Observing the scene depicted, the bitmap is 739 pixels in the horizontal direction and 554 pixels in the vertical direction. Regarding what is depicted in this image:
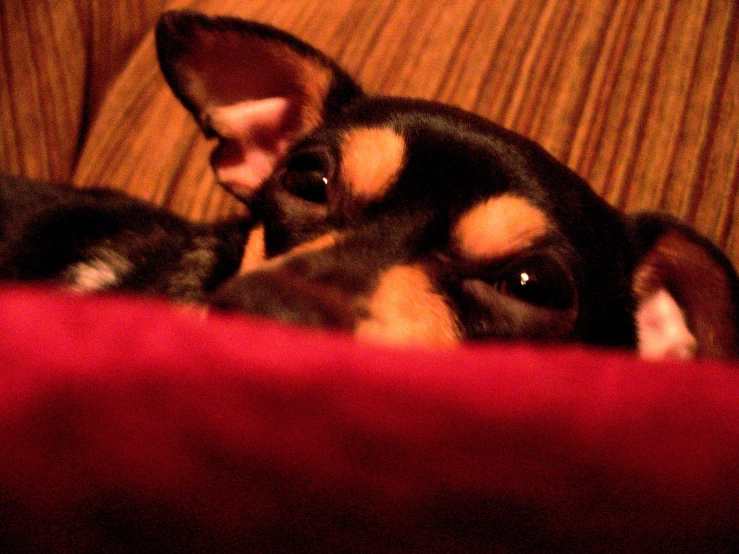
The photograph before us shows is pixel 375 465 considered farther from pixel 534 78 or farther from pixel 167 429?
pixel 534 78

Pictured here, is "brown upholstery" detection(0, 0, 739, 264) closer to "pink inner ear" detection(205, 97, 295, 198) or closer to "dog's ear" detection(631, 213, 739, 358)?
"dog's ear" detection(631, 213, 739, 358)

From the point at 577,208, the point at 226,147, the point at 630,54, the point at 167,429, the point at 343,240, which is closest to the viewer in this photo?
the point at 167,429

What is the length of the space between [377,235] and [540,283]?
21 centimetres

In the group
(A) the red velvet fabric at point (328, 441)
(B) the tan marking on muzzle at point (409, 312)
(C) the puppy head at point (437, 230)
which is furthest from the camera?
(C) the puppy head at point (437, 230)

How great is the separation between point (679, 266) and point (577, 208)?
0.24 meters

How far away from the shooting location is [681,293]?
3.12ft

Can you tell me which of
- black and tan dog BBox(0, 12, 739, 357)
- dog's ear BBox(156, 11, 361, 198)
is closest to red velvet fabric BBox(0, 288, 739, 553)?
black and tan dog BBox(0, 12, 739, 357)

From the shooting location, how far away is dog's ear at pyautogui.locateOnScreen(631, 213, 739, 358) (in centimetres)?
86

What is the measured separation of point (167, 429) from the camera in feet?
0.83

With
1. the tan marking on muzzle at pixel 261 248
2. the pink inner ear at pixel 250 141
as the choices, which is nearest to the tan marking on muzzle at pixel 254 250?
the tan marking on muzzle at pixel 261 248

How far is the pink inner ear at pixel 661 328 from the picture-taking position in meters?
0.95

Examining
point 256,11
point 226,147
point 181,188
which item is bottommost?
point 181,188

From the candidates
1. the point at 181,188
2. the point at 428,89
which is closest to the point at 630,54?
the point at 428,89

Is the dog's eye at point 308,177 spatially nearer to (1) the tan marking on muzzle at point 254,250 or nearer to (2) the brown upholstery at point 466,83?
(1) the tan marking on muzzle at point 254,250
